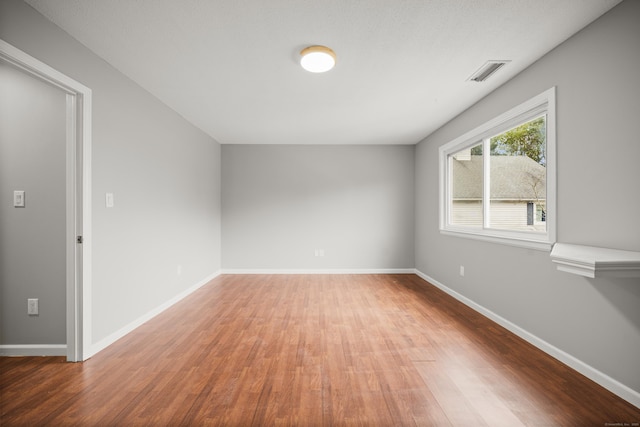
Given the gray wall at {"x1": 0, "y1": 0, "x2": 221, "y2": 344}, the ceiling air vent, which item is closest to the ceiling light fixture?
the ceiling air vent

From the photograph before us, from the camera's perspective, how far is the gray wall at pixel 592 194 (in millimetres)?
1678

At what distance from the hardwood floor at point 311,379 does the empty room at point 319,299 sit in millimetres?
17

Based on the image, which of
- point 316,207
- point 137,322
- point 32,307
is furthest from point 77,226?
point 316,207

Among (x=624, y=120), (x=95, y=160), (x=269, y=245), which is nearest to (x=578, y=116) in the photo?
(x=624, y=120)

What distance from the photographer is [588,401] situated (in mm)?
1647

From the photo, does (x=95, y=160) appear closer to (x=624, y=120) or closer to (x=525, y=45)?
(x=525, y=45)

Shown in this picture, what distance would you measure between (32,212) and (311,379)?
8.61 ft

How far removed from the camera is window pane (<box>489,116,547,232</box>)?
2486 millimetres

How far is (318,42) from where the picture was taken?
2131 millimetres

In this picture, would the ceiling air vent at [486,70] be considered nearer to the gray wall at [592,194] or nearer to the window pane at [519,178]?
the gray wall at [592,194]

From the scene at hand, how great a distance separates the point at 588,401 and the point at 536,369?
35 cm

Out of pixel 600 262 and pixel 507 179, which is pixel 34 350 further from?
pixel 507 179

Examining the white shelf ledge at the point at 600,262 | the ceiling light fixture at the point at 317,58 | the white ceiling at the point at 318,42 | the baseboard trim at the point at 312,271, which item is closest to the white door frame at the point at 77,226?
the white ceiling at the point at 318,42

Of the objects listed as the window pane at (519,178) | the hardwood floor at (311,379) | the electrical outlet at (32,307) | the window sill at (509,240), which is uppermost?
the window pane at (519,178)
